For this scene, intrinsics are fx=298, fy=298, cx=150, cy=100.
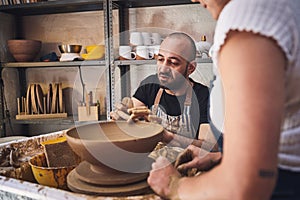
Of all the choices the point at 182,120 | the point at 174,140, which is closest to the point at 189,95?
the point at 182,120

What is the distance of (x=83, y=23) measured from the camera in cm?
260

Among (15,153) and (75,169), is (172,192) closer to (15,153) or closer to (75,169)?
(75,169)

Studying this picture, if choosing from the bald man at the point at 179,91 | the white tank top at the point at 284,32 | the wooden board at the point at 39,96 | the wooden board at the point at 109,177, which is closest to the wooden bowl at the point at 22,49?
the wooden board at the point at 39,96

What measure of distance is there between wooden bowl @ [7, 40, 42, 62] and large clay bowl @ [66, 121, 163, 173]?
5.58 feet

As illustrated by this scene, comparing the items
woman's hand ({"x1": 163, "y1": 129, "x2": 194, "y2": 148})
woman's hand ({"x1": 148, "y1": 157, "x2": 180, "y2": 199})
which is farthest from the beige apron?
woman's hand ({"x1": 148, "y1": 157, "x2": 180, "y2": 199})

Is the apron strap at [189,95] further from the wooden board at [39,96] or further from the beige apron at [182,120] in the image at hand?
the wooden board at [39,96]

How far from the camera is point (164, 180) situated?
677 millimetres

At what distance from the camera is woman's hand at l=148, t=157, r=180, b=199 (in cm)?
65

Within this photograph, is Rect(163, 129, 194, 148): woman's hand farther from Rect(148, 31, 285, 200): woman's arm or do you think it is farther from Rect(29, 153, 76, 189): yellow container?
Rect(148, 31, 285, 200): woman's arm

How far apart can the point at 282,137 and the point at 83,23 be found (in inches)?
92.1

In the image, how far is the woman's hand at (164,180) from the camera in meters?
0.65

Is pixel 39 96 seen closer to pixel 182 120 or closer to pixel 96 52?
pixel 96 52

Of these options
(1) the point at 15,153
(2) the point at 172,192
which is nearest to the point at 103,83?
(1) the point at 15,153

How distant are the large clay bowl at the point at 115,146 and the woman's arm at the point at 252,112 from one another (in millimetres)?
362
